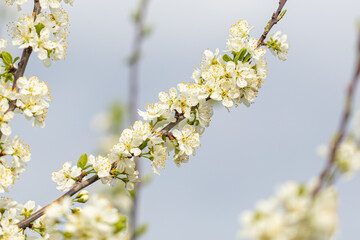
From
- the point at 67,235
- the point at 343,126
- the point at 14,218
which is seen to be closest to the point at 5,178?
the point at 14,218

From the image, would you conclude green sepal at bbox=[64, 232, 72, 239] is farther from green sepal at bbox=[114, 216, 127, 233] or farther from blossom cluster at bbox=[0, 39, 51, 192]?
blossom cluster at bbox=[0, 39, 51, 192]

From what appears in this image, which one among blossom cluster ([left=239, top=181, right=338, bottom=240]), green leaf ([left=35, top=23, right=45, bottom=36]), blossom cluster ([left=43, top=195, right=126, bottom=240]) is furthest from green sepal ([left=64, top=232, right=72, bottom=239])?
green leaf ([left=35, top=23, right=45, bottom=36])

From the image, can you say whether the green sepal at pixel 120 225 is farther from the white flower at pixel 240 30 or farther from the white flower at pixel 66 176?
the white flower at pixel 240 30

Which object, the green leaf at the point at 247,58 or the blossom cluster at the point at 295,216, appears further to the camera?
the green leaf at the point at 247,58

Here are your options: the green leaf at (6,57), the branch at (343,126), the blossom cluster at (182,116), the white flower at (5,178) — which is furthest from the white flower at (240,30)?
the branch at (343,126)

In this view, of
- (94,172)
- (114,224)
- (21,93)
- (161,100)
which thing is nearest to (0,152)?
(21,93)

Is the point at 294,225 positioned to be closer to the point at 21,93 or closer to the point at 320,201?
the point at 320,201
